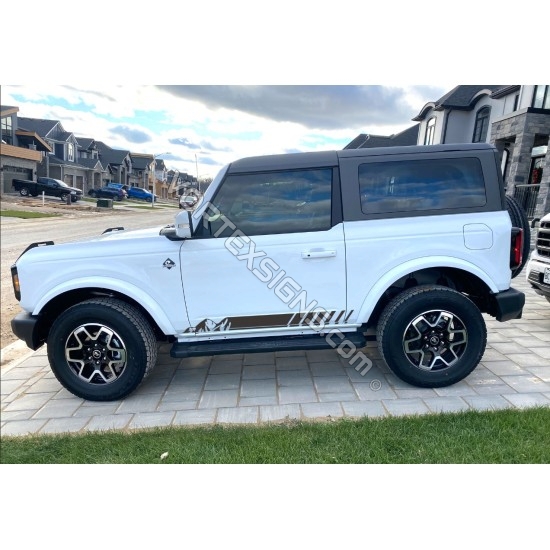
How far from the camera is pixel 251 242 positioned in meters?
2.75

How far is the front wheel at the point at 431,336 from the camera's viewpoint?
286 centimetres

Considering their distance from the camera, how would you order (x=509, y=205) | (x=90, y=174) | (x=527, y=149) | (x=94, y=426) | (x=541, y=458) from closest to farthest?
(x=541, y=458) < (x=94, y=426) < (x=509, y=205) < (x=90, y=174) < (x=527, y=149)

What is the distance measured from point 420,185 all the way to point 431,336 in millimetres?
1216

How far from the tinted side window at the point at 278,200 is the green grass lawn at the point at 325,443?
1488 mm

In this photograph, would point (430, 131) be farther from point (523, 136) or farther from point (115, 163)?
point (523, 136)

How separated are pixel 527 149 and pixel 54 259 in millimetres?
10359

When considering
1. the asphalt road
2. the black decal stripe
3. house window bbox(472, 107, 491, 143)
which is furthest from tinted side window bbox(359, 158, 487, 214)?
house window bbox(472, 107, 491, 143)

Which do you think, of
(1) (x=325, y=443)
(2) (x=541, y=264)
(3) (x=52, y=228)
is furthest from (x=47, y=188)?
(2) (x=541, y=264)

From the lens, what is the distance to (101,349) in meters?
2.86

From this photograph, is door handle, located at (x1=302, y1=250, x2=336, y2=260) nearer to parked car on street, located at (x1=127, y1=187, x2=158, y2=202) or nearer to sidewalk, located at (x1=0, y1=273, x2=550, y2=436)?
sidewalk, located at (x1=0, y1=273, x2=550, y2=436)

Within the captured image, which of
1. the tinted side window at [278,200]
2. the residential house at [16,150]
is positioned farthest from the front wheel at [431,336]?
the residential house at [16,150]

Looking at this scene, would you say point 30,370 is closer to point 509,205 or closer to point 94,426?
point 94,426

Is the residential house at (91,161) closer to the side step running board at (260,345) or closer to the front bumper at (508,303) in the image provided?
the side step running board at (260,345)
